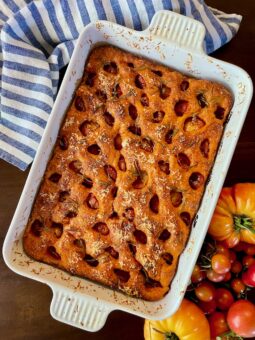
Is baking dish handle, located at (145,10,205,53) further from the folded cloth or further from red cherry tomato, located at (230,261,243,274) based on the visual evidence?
red cherry tomato, located at (230,261,243,274)

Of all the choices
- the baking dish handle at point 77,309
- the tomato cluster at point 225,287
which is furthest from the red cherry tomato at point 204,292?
the baking dish handle at point 77,309

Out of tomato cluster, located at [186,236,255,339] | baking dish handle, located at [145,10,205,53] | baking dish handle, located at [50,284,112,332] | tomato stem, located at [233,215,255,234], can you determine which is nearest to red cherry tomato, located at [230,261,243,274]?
tomato cluster, located at [186,236,255,339]

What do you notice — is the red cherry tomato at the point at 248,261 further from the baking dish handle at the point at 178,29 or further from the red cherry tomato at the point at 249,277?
the baking dish handle at the point at 178,29

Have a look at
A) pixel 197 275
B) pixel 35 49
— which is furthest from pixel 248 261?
pixel 35 49

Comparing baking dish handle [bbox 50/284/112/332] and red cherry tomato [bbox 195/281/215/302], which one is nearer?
baking dish handle [bbox 50/284/112/332]

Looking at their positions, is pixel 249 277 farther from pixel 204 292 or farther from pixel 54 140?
pixel 54 140

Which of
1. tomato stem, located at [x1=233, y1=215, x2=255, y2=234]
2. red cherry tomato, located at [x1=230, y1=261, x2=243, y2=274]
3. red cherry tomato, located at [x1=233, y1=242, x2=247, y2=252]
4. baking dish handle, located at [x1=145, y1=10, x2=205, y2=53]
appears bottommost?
red cherry tomato, located at [x1=230, y1=261, x2=243, y2=274]

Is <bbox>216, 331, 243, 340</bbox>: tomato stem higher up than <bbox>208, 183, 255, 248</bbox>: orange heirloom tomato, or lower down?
lower down

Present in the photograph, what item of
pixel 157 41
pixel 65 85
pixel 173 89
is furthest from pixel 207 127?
pixel 65 85
